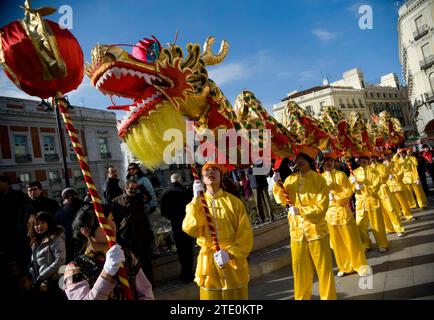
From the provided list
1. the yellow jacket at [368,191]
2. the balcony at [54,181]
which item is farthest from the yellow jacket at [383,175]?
the balcony at [54,181]

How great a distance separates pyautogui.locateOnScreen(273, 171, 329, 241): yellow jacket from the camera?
139 inches

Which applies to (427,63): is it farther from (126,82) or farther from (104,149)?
(104,149)

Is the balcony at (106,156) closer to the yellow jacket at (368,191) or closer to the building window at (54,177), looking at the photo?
the building window at (54,177)

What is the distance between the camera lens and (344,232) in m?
4.74

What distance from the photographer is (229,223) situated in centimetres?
277

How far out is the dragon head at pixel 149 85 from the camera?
8.01ft

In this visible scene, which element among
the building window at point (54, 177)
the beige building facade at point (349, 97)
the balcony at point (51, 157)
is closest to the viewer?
the building window at point (54, 177)

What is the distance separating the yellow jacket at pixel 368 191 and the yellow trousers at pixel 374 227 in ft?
0.28

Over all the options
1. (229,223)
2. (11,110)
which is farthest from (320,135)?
(11,110)

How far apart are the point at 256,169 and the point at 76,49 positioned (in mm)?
3095

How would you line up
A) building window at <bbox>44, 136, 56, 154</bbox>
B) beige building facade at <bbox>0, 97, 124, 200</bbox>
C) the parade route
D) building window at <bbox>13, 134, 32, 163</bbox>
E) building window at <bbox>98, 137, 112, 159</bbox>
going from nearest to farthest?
the parade route < beige building facade at <bbox>0, 97, 124, 200</bbox> < building window at <bbox>13, 134, 32, 163</bbox> < building window at <bbox>44, 136, 56, 154</bbox> < building window at <bbox>98, 137, 112, 159</bbox>

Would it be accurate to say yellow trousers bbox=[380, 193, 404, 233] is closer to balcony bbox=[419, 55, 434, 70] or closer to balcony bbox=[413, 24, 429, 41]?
balcony bbox=[419, 55, 434, 70]

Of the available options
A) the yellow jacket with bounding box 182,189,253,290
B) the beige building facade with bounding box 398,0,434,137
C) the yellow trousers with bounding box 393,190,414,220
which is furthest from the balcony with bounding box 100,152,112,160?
the yellow jacket with bounding box 182,189,253,290

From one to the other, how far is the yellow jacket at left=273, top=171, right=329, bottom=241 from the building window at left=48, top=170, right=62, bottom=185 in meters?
23.3
